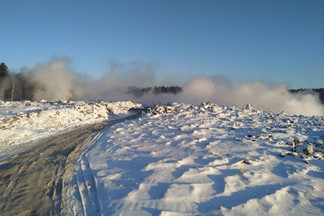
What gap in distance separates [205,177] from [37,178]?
5.80 m

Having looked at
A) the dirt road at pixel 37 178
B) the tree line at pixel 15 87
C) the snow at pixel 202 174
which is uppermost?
the tree line at pixel 15 87

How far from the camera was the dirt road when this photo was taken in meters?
4.95

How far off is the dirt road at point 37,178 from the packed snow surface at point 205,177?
513mm

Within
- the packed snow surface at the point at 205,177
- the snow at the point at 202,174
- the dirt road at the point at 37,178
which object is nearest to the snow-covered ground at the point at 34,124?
the snow at the point at 202,174

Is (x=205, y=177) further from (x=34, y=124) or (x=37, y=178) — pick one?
(x=34, y=124)

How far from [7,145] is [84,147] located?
4.57 metres

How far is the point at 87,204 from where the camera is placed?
16.7 feet

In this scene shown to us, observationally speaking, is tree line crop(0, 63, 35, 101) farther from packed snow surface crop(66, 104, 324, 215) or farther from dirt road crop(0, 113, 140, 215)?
packed snow surface crop(66, 104, 324, 215)

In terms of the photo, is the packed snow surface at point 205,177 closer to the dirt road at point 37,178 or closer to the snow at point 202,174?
the snow at point 202,174

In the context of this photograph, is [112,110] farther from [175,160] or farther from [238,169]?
[238,169]

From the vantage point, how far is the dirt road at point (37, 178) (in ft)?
16.3

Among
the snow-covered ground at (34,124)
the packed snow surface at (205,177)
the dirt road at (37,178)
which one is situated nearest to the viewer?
the packed snow surface at (205,177)

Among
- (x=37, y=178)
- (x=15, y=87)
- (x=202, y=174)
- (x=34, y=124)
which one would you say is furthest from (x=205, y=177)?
(x=15, y=87)

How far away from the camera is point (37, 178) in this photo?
6.59 m
